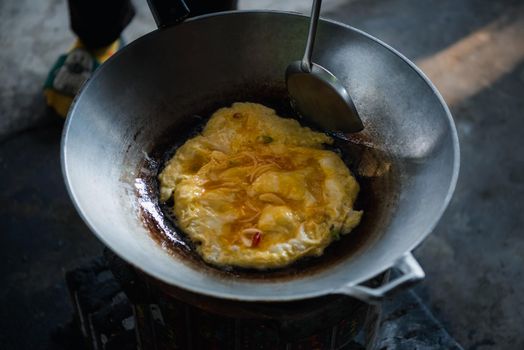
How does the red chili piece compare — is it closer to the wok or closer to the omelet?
the omelet

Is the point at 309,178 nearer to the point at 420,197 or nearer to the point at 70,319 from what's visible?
the point at 420,197

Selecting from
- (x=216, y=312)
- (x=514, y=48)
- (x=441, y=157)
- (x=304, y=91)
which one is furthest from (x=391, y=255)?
(x=514, y=48)

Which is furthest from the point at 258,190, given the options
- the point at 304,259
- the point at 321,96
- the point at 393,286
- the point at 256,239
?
the point at 393,286

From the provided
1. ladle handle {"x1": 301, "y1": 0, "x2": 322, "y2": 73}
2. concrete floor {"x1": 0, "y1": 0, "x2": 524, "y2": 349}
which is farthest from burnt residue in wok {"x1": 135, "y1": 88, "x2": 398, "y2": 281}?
concrete floor {"x1": 0, "y1": 0, "x2": 524, "y2": 349}

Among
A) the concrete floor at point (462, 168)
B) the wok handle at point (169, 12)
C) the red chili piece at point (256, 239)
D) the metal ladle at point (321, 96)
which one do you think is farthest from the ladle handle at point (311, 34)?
the concrete floor at point (462, 168)

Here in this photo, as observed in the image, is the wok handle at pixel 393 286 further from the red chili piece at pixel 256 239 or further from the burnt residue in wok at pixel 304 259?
the red chili piece at pixel 256 239

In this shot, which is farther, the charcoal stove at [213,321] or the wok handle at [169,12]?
the wok handle at [169,12]

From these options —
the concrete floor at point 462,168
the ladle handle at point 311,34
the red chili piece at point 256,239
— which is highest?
the ladle handle at point 311,34

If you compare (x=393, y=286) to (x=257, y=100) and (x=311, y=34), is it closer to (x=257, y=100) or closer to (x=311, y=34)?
(x=311, y=34)
